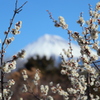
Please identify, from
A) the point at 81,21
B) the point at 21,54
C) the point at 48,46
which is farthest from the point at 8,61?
the point at 48,46

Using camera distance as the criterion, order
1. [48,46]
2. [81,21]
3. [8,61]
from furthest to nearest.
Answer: [48,46], [81,21], [8,61]

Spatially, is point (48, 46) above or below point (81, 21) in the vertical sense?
above

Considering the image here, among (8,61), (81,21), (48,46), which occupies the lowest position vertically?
(8,61)

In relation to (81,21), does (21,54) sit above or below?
below

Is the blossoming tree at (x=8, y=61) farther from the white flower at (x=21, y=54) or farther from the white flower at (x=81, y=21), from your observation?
the white flower at (x=81, y=21)

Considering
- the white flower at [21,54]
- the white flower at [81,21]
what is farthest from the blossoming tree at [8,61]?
the white flower at [81,21]

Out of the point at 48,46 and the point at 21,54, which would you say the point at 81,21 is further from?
the point at 48,46

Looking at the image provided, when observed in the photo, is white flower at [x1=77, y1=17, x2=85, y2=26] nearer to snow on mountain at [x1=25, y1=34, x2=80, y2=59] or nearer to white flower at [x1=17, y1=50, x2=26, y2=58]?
white flower at [x1=17, y1=50, x2=26, y2=58]

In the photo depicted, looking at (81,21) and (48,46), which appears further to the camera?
(48,46)

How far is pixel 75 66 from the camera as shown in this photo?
6.21 metres

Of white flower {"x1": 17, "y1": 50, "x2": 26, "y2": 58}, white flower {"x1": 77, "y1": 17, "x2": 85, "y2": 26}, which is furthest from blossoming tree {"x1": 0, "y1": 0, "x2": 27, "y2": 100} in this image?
white flower {"x1": 77, "y1": 17, "x2": 85, "y2": 26}

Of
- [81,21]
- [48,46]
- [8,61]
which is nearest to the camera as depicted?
[8,61]

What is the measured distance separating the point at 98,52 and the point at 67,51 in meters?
2.44

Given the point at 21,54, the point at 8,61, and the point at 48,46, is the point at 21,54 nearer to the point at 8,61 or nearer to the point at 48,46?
the point at 8,61
